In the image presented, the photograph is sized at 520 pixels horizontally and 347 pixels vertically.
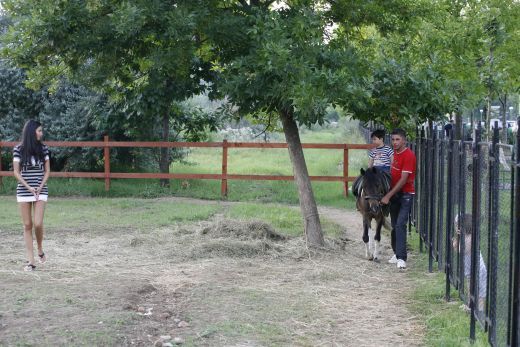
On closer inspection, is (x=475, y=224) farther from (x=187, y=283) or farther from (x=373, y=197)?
(x=373, y=197)

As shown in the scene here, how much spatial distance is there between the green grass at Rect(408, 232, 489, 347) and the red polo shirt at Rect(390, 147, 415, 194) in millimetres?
1210

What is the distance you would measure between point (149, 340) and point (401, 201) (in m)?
5.50

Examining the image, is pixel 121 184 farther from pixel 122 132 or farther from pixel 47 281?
pixel 47 281

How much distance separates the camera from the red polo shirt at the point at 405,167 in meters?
11.1

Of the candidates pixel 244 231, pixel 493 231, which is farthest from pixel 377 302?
pixel 244 231

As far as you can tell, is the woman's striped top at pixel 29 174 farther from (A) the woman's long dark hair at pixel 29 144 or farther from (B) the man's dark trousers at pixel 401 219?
(B) the man's dark trousers at pixel 401 219

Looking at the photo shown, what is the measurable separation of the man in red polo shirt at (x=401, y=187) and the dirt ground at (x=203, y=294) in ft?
1.33

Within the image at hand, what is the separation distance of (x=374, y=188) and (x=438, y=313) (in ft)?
11.4

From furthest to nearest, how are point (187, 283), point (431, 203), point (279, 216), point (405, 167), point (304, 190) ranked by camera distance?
point (279, 216) < point (304, 190) < point (405, 167) < point (431, 203) < point (187, 283)

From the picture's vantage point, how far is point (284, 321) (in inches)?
310

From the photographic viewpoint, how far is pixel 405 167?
11.1 meters

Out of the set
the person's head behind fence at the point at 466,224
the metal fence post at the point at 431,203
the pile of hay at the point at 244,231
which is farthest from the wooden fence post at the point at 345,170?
the person's head behind fence at the point at 466,224

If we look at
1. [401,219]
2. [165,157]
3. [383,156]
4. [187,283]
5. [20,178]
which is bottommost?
[187,283]

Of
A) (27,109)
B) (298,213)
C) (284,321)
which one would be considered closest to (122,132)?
→ (27,109)
